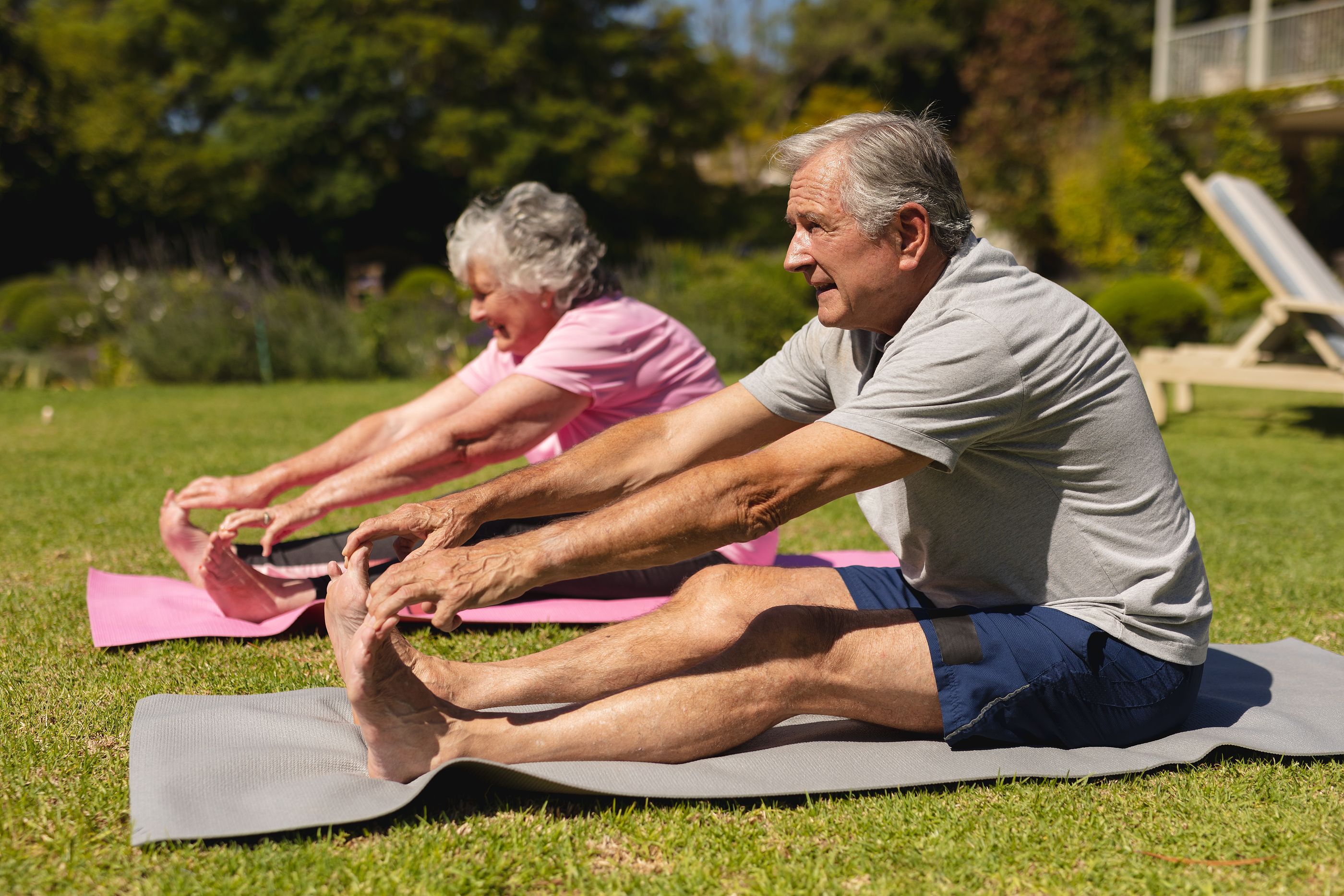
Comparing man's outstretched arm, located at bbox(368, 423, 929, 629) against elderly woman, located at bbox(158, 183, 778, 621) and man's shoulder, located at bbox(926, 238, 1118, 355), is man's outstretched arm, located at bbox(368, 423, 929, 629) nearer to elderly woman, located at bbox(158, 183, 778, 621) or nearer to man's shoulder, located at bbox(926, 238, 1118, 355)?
man's shoulder, located at bbox(926, 238, 1118, 355)

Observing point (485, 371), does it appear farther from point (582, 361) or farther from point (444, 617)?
point (444, 617)

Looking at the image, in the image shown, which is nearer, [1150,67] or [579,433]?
[579,433]

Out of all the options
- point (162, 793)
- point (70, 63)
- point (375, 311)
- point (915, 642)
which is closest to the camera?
point (162, 793)

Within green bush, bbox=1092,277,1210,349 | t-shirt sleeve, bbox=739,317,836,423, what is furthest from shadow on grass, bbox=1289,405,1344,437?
t-shirt sleeve, bbox=739,317,836,423

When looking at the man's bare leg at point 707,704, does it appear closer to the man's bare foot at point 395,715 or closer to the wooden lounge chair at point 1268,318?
the man's bare foot at point 395,715

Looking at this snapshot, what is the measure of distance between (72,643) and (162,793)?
1.48 meters

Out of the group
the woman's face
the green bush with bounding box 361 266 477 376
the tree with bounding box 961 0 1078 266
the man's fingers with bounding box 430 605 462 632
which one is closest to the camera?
the man's fingers with bounding box 430 605 462 632

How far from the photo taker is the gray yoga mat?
6.97 feet

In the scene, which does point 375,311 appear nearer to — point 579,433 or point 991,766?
point 579,433

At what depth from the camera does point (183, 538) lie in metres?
3.69

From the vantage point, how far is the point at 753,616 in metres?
2.36

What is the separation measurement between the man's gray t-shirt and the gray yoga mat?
0.34 m

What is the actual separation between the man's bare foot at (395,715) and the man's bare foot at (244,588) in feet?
4.58

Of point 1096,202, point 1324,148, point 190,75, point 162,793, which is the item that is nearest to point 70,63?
point 190,75
